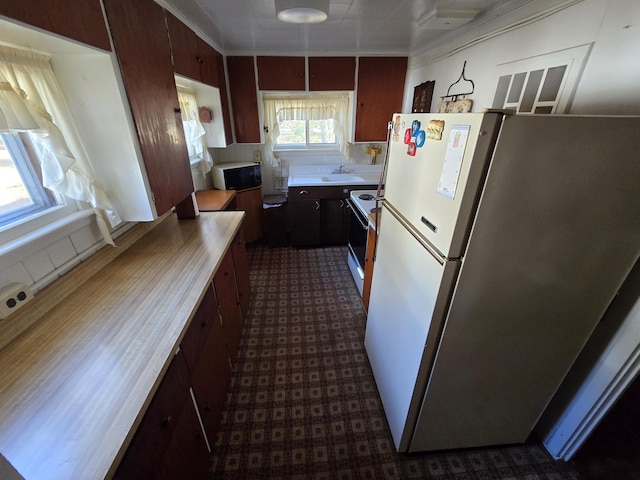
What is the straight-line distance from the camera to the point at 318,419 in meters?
1.55

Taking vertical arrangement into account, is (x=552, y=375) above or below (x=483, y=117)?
below

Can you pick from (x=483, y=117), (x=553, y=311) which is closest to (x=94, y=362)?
(x=483, y=117)

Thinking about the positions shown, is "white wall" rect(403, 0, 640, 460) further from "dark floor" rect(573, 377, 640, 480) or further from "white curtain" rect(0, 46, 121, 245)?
"white curtain" rect(0, 46, 121, 245)

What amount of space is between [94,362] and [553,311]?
64.3 inches

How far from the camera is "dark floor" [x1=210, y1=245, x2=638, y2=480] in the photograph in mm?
1321

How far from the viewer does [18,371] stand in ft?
2.63

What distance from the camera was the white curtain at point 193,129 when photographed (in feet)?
8.03

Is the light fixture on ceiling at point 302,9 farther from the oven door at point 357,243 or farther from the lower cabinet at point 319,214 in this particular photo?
the lower cabinet at point 319,214

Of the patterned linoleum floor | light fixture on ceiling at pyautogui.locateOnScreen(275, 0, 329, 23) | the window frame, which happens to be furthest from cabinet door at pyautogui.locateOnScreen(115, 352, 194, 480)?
the window frame

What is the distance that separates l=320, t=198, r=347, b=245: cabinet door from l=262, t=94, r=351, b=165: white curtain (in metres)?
1.05

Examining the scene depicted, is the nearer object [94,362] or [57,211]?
[94,362]

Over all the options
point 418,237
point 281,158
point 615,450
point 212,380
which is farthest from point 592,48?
point 281,158

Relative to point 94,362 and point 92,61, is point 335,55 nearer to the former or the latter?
point 92,61

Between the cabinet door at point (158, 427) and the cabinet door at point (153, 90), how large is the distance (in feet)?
2.88
